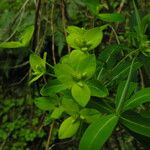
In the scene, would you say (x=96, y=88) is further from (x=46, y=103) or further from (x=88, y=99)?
(x=46, y=103)

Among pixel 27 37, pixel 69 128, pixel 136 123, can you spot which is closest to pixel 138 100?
pixel 136 123

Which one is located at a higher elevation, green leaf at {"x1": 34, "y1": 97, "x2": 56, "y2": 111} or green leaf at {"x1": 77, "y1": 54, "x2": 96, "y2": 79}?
green leaf at {"x1": 77, "y1": 54, "x2": 96, "y2": 79}

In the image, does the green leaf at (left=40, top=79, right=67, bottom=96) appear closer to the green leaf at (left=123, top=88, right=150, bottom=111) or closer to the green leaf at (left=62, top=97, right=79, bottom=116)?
the green leaf at (left=62, top=97, right=79, bottom=116)

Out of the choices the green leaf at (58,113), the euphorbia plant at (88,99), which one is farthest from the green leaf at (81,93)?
the green leaf at (58,113)

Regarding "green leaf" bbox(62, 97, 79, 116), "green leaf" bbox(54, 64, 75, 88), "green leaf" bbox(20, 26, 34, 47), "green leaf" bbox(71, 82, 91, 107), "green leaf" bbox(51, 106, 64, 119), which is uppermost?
"green leaf" bbox(20, 26, 34, 47)

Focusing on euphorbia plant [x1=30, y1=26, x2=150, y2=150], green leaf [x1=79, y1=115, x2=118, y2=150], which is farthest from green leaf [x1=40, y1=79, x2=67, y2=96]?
green leaf [x1=79, y1=115, x2=118, y2=150]

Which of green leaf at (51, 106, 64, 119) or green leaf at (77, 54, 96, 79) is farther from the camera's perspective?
green leaf at (51, 106, 64, 119)

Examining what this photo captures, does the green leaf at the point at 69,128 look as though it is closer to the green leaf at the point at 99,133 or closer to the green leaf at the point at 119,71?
the green leaf at the point at 99,133
